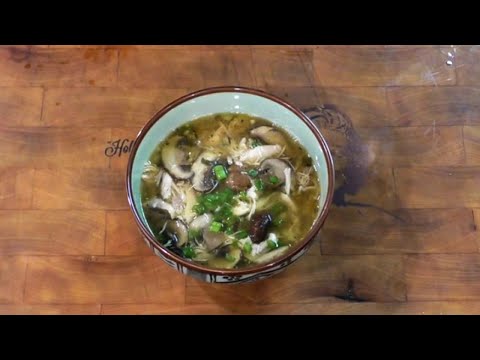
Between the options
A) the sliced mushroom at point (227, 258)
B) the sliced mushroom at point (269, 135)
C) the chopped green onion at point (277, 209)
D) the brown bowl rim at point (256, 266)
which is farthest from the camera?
the sliced mushroom at point (269, 135)

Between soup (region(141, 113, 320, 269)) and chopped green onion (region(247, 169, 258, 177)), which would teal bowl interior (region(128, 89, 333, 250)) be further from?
chopped green onion (region(247, 169, 258, 177))

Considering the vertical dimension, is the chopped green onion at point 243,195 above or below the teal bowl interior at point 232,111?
below

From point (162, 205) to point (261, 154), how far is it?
1.25 feet

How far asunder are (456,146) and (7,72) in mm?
1721

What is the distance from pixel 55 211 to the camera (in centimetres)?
204

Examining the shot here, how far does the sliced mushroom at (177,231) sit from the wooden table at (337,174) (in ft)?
0.46

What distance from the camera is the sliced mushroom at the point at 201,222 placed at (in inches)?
74.4

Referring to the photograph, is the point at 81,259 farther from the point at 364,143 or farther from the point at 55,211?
the point at 364,143

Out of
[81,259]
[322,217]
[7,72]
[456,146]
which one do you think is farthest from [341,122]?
[7,72]

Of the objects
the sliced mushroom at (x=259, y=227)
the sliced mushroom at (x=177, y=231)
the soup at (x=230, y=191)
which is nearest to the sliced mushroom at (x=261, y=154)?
the soup at (x=230, y=191)

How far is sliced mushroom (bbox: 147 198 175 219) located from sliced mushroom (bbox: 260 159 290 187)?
323mm

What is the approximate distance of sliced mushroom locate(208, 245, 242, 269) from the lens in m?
1.82

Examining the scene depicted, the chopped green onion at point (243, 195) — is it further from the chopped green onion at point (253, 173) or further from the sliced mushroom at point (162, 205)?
the sliced mushroom at point (162, 205)

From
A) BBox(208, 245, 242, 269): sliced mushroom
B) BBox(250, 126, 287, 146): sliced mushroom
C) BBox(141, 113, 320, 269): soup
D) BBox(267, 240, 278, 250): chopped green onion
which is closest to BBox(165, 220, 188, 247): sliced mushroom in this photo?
BBox(141, 113, 320, 269): soup
